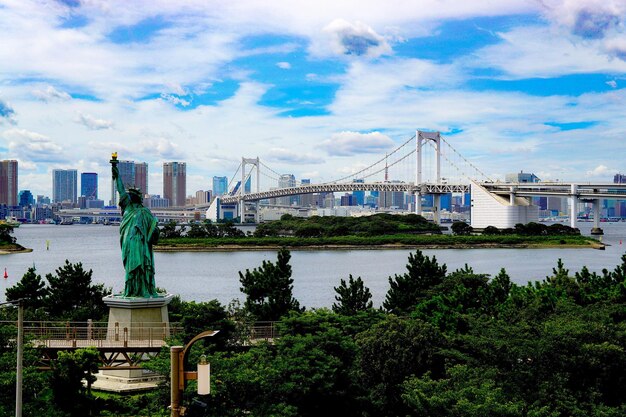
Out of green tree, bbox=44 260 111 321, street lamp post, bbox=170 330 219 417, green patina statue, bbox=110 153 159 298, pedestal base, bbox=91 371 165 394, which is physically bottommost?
pedestal base, bbox=91 371 165 394

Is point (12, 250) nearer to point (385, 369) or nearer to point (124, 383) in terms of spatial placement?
point (124, 383)

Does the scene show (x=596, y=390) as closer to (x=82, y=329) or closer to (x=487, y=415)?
(x=487, y=415)

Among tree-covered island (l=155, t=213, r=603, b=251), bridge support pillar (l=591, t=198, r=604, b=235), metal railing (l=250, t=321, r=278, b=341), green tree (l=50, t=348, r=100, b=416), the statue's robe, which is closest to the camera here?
green tree (l=50, t=348, r=100, b=416)

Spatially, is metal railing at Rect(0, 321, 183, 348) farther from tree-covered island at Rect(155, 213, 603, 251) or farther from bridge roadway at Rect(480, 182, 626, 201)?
bridge roadway at Rect(480, 182, 626, 201)

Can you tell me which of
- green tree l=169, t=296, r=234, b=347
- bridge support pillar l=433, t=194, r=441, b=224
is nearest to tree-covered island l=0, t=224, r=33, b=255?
bridge support pillar l=433, t=194, r=441, b=224

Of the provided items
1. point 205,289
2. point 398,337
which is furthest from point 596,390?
point 205,289

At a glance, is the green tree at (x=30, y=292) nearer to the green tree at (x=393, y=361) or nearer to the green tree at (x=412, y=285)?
the green tree at (x=412, y=285)

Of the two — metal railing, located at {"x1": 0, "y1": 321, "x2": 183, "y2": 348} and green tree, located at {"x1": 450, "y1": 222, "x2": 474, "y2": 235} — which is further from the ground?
green tree, located at {"x1": 450, "y1": 222, "x2": 474, "y2": 235}
